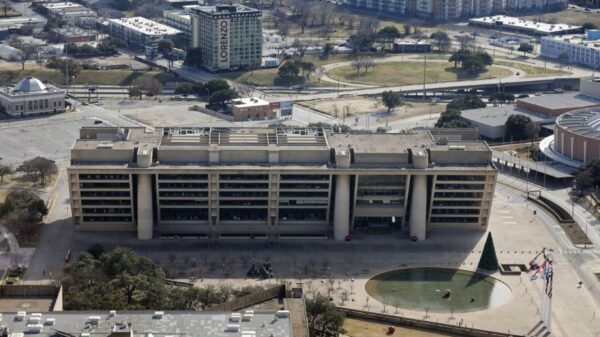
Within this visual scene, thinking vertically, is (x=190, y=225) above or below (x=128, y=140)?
below

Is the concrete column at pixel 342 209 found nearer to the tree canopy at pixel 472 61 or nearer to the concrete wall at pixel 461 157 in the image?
the concrete wall at pixel 461 157

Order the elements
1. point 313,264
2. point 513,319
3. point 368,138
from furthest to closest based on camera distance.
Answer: point 368,138
point 313,264
point 513,319

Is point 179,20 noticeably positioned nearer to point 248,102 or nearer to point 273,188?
point 248,102

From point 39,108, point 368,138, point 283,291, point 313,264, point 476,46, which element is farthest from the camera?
point 476,46

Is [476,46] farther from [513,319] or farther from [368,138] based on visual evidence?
[513,319]

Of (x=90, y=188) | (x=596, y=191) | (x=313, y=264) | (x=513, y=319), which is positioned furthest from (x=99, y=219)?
(x=596, y=191)

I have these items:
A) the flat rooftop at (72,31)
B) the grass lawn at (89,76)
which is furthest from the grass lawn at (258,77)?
the flat rooftop at (72,31)

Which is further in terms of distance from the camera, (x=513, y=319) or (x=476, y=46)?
(x=476, y=46)

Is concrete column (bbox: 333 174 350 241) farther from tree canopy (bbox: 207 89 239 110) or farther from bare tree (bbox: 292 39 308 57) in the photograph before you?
bare tree (bbox: 292 39 308 57)
